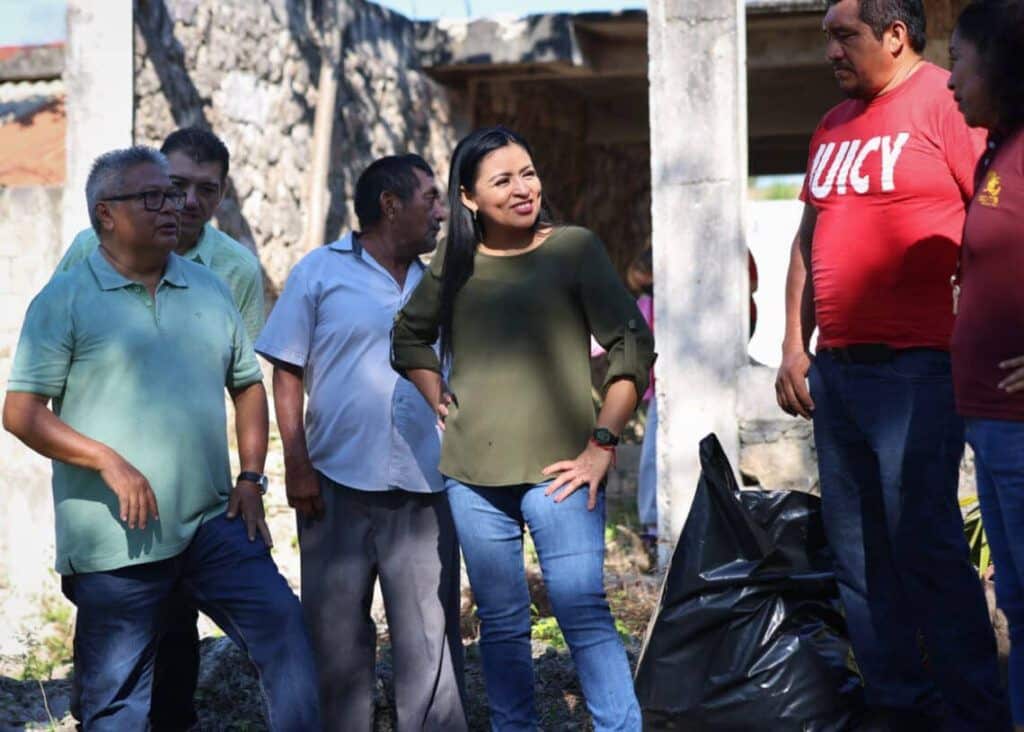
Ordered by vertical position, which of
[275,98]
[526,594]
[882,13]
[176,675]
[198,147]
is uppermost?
[275,98]

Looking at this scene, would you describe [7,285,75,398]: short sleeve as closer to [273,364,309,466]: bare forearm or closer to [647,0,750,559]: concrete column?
[273,364,309,466]: bare forearm

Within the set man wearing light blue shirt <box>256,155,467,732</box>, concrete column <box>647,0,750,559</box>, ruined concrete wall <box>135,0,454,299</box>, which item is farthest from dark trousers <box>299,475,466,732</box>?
ruined concrete wall <box>135,0,454,299</box>

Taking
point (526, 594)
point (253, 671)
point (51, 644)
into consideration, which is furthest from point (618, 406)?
point (51, 644)

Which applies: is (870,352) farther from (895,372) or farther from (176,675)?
(176,675)

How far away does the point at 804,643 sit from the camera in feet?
13.5

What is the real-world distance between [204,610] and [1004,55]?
8.06 feet

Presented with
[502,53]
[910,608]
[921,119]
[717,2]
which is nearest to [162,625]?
[910,608]

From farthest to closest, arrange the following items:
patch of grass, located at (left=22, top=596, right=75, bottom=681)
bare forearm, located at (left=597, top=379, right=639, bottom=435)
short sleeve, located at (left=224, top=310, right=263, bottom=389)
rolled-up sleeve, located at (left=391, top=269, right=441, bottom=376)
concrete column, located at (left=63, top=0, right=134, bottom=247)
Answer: concrete column, located at (left=63, top=0, right=134, bottom=247) → patch of grass, located at (left=22, top=596, right=75, bottom=681) → short sleeve, located at (left=224, top=310, right=263, bottom=389) → rolled-up sleeve, located at (left=391, top=269, right=441, bottom=376) → bare forearm, located at (left=597, top=379, right=639, bottom=435)

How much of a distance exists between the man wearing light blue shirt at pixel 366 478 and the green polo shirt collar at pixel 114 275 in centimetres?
50

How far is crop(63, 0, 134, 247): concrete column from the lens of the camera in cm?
759

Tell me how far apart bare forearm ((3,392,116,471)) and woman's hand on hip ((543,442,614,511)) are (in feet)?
3.67

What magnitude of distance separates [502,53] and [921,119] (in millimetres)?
6911

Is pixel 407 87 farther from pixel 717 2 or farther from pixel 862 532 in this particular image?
pixel 862 532

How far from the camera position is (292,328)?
454 centimetres
